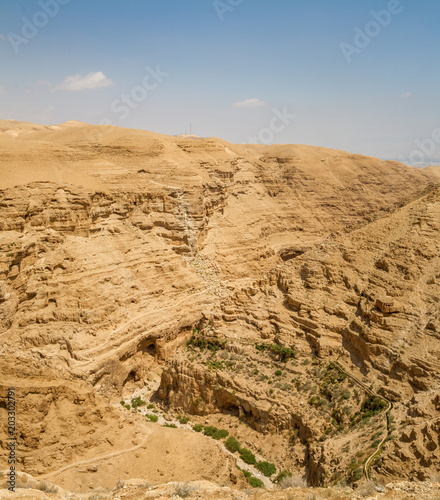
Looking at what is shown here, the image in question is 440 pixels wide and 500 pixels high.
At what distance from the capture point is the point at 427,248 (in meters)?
25.9

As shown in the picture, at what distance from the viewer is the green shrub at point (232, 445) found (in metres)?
23.7

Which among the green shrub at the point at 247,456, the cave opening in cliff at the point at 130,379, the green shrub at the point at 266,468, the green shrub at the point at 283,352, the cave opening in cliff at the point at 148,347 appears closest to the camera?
the green shrub at the point at 266,468

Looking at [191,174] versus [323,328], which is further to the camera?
[191,174]

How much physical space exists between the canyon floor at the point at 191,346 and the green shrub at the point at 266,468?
0.18 meters

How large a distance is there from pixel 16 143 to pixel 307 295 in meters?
27.1

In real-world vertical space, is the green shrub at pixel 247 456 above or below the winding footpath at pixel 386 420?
below

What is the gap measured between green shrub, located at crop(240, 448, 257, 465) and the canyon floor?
0.36ft

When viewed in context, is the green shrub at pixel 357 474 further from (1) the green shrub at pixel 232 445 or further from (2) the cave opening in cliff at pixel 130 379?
(2) the cave opening in cliff at pixel 130 379

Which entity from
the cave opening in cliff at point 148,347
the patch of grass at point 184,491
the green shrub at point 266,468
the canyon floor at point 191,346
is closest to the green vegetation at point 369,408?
the canyon floor at point 191,346

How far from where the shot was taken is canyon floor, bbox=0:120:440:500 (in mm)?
19547

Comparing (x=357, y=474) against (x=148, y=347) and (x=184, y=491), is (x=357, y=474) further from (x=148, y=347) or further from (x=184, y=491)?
(x=148, y=347)

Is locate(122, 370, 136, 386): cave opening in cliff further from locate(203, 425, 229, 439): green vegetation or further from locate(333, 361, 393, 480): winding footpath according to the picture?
locate(333, 361, 393, 480): winding footpath

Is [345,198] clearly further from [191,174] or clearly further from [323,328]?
[323,328]

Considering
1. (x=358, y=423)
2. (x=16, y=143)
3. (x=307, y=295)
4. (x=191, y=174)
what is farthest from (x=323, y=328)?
(x=16, y=143)
